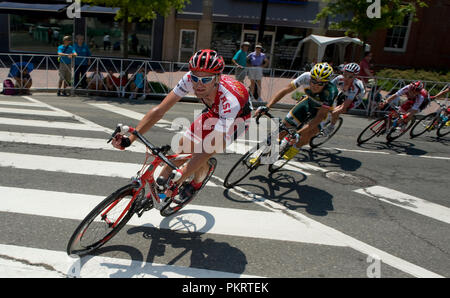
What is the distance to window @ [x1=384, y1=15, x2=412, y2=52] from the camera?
2402 centimetres

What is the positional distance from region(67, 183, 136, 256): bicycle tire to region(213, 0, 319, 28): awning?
65.8 feet

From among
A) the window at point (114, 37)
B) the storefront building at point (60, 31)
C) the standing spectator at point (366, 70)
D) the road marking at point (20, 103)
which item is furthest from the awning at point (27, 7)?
the standing spectator at point (366, 70)

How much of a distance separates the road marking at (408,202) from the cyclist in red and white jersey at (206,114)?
2.80m

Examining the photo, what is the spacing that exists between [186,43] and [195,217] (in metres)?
20.5

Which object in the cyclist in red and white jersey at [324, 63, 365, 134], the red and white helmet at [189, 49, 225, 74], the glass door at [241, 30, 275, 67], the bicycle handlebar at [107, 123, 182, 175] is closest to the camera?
the bicycle handlebar at [107, 123, 182, 175]

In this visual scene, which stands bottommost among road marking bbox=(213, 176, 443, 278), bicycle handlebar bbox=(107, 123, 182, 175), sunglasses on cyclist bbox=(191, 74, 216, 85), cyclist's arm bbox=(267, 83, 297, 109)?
road marking bbox=(213, 176, 443, 278)

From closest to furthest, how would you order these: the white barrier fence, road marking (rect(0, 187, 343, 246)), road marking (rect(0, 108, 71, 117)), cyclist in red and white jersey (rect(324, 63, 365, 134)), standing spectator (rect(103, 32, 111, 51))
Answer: road marking (rect(0, 187, 343, 246)), cyclist in red and white jersey (rect(324, 63, 365, 134)), road marking (rect(0, 108, 71, 117)), the white barrier fence, standing spectator (rect(103, 32, 111, 51))

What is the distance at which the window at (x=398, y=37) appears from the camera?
24.0m

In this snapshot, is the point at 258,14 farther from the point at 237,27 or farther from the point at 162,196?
the point at 162,196

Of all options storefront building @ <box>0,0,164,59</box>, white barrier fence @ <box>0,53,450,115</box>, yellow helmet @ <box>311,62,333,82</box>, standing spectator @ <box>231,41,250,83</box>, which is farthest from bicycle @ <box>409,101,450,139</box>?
storefront building @ <box>0,0,164,59</box>

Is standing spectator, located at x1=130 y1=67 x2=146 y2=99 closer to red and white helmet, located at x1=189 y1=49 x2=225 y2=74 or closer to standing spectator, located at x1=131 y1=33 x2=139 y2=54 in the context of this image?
red and white helmet, located at x1=189 y1=49 x2=225 y2=74

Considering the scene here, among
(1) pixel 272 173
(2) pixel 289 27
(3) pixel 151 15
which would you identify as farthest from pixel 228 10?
(1) pixel 272 173
